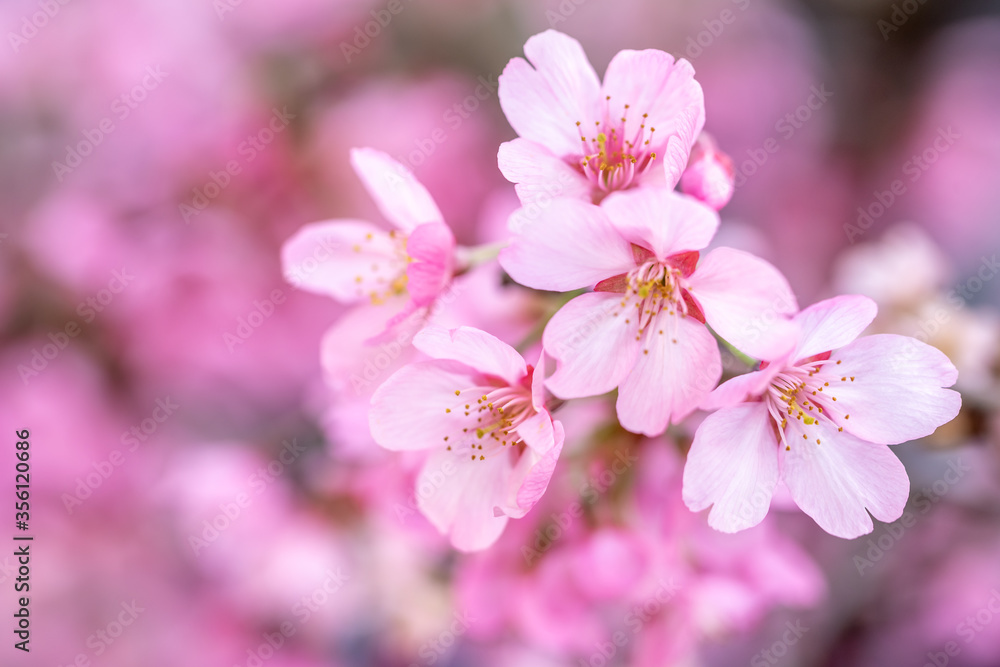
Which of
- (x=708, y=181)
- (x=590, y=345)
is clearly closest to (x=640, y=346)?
(x=590, y=345)

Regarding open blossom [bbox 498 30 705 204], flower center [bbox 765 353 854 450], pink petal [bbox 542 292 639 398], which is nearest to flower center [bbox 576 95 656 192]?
open blossom [bbox 498 30 705 204]

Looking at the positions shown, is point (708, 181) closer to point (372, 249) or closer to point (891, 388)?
point (891, 388)

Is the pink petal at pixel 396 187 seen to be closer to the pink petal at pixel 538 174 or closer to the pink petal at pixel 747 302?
the pink petal at pixel 538 174

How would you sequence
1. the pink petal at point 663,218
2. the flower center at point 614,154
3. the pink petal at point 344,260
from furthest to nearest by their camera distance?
the pink petal at point 344,260 → the flower center at point 614,154 → the pink petal at point 663,218

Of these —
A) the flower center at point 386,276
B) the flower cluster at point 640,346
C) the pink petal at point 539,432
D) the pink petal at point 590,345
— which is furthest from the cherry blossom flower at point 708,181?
the flower center at point 386,276

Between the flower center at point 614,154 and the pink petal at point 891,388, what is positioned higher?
the flower center at point 614,154

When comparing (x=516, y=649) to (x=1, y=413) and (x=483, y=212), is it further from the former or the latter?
(x=1, y=413)
